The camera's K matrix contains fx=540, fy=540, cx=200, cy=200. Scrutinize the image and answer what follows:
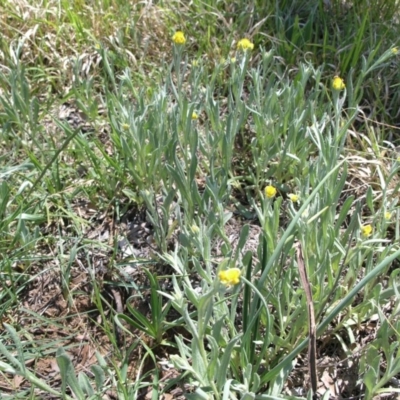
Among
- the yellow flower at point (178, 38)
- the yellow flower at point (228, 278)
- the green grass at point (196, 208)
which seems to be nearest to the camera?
the yellow flower at point (228, 278)

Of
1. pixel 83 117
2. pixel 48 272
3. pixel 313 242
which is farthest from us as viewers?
pixel 83 117

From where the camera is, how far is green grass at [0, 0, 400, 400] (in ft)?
4.33

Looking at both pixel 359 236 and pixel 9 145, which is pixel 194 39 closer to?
pixel 9 145

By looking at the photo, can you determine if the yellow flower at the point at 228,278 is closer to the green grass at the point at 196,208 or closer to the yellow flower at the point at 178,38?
the green grass at the point at 196,208

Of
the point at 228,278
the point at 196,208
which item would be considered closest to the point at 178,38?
the point at 196,208

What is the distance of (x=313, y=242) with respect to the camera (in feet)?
4.75

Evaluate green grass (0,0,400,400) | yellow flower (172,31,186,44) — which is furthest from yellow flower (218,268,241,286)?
yellow flower (172,31,186,44)

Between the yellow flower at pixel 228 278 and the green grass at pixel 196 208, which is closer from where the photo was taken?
the yellow flower at pixel 228 278

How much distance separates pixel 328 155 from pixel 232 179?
0.42 metres

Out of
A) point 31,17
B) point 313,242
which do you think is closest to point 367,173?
point 313,242

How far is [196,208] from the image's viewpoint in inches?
72.8

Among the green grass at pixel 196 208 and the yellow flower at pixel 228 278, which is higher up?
the yellow flower at pixel 228 278

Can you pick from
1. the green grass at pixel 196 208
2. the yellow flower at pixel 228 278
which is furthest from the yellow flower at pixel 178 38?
the yellow flower at pixel 228 278

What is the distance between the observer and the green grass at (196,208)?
1.32 metres
